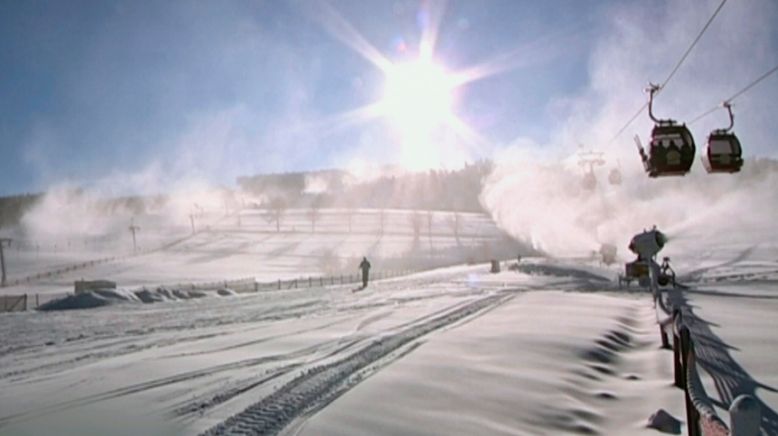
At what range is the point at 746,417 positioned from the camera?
2920 mm

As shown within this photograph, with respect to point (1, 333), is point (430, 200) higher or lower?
higher

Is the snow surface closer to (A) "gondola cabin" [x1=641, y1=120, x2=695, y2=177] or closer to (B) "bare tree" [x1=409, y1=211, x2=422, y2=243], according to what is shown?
(A) "gondola cabin" [x1=641, y1=120, x2=695, y2=177]

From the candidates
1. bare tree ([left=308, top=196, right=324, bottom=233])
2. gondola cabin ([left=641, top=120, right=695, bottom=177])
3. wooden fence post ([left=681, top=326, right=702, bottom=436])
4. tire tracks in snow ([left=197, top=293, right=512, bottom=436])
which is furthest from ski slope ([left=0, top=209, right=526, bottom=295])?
wooden fence post ([left=681, top=326, right=702, bottom=436])

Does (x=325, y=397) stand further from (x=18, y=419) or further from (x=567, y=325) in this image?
(x=567, y=325)

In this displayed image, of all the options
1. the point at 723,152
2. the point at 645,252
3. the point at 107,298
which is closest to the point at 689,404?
the point at 723,152

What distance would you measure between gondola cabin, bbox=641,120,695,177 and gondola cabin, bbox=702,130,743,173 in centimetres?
55

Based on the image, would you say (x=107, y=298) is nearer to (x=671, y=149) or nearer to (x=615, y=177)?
(x=671, y=149)

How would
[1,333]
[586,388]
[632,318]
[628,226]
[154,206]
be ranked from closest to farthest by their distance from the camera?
[586,388]
[1,333]
[632,318]
[628,226]
[154,206]

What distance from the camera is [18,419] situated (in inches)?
266

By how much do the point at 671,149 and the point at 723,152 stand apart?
139cm

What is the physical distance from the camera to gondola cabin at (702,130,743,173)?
52.9ft

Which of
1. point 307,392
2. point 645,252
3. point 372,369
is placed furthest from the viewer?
point 645,252

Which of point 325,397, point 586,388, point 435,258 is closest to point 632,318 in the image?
point 586,388

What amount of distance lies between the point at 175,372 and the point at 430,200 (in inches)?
6418
